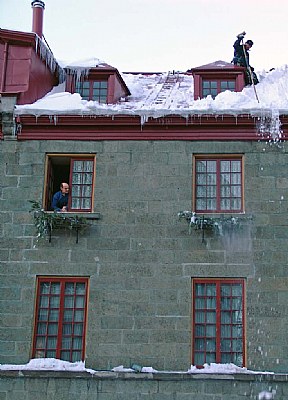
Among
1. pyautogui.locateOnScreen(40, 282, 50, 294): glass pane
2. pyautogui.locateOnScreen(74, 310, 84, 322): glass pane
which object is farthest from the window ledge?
pyautogui.locateOnScreen(74, 310, 84, 322): glass pane

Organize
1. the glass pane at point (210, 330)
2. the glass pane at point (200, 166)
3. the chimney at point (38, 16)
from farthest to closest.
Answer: the chimney at point (38, 16) → the glass pane at point (200, 166) → the glass pane at point (210, 330)

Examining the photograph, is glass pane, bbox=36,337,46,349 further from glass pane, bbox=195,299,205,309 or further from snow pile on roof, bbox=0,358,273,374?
glass pane, bbox=195,299,205,309

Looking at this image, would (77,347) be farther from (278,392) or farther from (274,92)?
(274,92)

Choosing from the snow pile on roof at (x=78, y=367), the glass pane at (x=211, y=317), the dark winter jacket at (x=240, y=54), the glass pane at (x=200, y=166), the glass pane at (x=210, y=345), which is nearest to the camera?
the snow pile on roof at (x=78, y=367)

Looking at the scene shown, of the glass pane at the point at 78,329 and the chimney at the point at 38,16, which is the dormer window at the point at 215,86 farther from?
the glass pane at the point at 78,329

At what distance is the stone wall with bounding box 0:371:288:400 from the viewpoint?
16844mm

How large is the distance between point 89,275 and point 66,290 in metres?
0.69

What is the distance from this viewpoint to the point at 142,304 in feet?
58.0

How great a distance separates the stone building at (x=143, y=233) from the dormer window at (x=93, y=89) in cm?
121

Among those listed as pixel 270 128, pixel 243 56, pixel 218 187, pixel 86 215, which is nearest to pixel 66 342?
pixel 86 215

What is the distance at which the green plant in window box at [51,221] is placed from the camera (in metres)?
18.0

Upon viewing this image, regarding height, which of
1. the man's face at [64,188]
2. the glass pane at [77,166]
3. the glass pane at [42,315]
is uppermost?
the glass pane at [77,166]

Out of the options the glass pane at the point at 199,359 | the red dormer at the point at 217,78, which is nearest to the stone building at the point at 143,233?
the glass pane at the point at 199,359

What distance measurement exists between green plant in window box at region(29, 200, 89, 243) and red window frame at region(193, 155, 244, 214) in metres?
2.99
